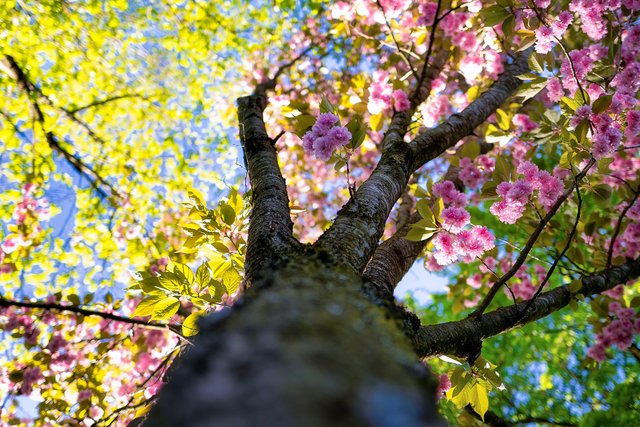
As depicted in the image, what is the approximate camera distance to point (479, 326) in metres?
1.44

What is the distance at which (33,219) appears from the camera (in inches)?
177

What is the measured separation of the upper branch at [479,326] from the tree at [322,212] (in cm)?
1

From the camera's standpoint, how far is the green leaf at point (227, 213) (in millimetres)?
1686

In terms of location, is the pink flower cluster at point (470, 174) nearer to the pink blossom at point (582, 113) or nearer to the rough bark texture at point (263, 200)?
the pink blossom at point (582, 113)

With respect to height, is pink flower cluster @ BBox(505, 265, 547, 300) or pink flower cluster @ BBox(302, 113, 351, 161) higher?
pink flower cluster @ BBox(505, 265, 547, 300)

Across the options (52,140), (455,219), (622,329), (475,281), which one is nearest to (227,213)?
(455,219)

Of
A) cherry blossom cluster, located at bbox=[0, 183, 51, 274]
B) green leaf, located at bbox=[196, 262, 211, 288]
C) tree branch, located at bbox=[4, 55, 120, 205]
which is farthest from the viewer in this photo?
tree branch, located at bbox=[4, 55, 120, 205]

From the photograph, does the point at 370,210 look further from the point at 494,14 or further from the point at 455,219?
the point at 494,14

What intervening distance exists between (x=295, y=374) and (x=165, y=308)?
129 centimetres

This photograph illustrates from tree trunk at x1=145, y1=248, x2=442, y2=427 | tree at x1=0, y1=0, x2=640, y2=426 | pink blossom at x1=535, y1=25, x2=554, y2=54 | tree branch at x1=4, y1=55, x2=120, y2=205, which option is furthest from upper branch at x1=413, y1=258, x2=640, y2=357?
tree branch at x1=4, y1=55, x2=120, y2=205

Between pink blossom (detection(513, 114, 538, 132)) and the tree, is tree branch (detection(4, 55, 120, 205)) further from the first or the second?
pink blossom (detection(513, 114, 538, 132))

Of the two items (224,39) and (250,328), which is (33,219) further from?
(250,328)

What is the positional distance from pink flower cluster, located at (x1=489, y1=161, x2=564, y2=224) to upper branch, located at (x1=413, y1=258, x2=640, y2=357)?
43 centimetres

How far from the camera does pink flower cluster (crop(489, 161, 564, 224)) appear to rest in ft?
6.05
